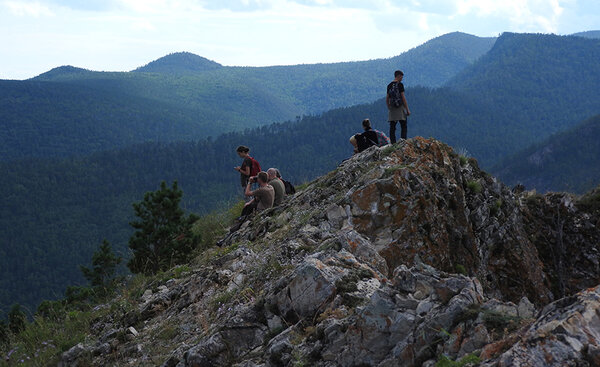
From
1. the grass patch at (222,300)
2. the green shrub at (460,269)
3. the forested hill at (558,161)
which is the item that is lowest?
the forested hill at (558,161)

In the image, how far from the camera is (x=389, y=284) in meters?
5.66

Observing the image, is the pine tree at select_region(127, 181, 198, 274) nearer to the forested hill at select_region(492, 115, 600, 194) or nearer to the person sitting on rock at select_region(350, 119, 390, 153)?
the person sitting on rock at select_region(350, 119, 390, 153)

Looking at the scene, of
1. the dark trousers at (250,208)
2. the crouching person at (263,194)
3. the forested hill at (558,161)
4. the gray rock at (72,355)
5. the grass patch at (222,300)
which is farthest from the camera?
the forested hill at (558,161)

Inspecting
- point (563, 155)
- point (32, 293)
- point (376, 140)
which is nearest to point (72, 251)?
point (32, 293)

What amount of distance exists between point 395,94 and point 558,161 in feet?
612

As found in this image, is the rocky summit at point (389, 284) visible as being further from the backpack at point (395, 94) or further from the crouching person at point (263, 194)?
the backpack at point (395, 94)

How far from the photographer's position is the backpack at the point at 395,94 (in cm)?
1512

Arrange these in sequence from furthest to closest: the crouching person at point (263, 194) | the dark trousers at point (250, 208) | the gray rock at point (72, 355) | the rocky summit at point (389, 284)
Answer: the dark trousers at point (250, 208) < the crouching person at point (263, 194) < the gray rock at point (72, 355) < the rocky summit at point (389, 284)

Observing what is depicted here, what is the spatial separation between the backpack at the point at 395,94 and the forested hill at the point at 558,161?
166294 millimetres

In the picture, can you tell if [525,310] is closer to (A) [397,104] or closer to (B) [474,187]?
(B) [474,187]

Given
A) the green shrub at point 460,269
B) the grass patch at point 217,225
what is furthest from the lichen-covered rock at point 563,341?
the grass patch at point 217,225

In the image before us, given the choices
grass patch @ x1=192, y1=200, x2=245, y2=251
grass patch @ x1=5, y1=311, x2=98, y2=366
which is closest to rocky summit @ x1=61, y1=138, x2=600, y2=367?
grass patch @ x1=5, y1=311, x2=98, y2=366

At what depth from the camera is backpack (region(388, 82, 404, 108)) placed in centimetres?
Answer: 1512

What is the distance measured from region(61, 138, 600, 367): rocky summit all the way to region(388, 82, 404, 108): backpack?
2681 millimetres
